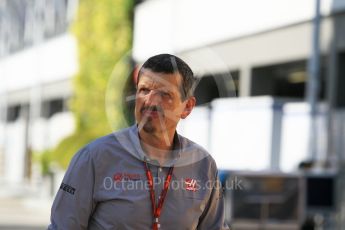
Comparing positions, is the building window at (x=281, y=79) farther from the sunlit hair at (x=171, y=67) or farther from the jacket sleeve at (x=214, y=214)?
the sunlit hair at (x=171, y=67)

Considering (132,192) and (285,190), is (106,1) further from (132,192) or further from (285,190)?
(132,192)

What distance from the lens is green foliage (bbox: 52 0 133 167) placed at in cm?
2875

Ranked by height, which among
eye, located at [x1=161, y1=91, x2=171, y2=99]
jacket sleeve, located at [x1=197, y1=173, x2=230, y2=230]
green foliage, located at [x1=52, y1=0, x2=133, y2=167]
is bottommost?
jacket sleeve, located at [x1=197, y1=173, x2=230, y2=230]

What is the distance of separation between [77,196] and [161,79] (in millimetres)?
488

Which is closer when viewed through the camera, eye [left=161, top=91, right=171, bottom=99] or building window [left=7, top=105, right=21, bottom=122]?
eye [left=161, top=91, right=171, bottom=99]

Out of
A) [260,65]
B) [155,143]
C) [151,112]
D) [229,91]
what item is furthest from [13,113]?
[151,112]

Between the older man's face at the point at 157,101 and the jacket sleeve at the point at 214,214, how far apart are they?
340mm

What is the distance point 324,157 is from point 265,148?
4.61ft

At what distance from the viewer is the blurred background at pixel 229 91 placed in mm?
12945

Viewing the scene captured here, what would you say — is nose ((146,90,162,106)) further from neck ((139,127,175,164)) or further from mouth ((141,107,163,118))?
neck ((139,127,175,164))

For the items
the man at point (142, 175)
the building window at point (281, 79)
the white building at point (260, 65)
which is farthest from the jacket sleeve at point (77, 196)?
the building window at point (281, 79)

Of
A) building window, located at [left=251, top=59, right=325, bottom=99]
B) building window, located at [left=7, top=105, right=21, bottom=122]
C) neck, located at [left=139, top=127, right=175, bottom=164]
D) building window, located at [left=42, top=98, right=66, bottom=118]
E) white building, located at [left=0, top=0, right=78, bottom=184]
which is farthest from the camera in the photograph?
building window, located at [left=7, top=105, right=21, bottom=122]

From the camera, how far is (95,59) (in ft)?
100

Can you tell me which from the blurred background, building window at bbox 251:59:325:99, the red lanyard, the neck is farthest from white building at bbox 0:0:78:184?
the red lanyard
